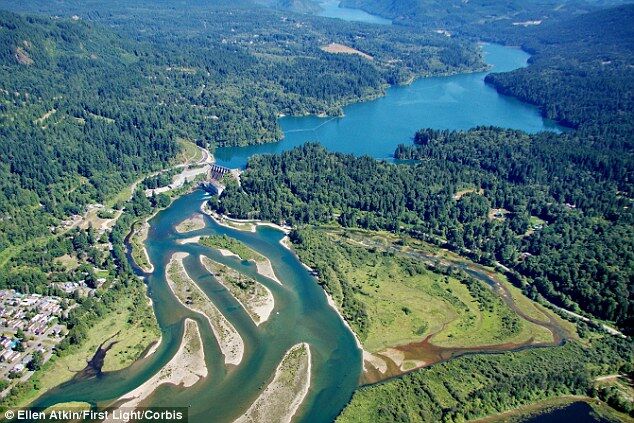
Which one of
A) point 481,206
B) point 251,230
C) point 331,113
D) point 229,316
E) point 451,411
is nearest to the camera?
point 451,411

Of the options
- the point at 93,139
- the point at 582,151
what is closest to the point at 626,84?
the point at 582,151

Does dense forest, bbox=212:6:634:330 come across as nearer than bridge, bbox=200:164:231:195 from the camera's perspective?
Yes

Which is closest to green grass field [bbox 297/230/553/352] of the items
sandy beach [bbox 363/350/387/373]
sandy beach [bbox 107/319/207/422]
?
sandy beach [bbox 363/350/387/373]

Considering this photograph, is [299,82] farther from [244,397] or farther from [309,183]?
[244,397]

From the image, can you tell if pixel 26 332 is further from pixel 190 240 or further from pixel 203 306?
pixel 190 240

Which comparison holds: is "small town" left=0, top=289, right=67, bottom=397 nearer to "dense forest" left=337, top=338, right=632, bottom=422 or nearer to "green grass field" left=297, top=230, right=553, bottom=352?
"dense forest" left=337, top=338, right=632, bottom=422

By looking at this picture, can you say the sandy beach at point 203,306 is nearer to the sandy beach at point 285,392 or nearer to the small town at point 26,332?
the sandy beach at point 285,392
